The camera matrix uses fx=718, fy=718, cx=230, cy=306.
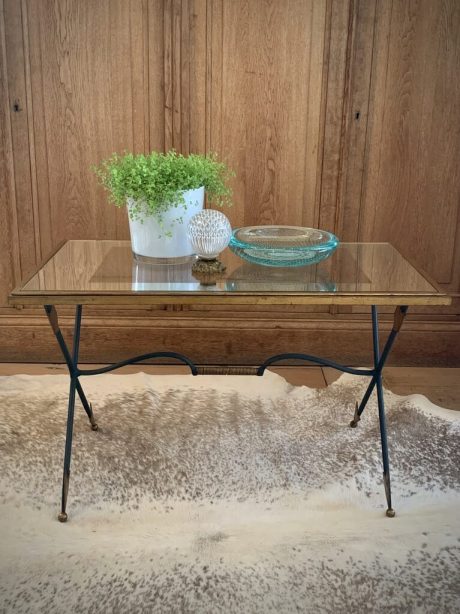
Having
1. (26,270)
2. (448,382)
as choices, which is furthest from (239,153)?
(448,382)

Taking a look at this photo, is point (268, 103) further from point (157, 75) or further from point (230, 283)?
point (230, 283)

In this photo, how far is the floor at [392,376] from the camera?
3.21 m

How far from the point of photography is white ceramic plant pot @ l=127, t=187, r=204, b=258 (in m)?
2.35

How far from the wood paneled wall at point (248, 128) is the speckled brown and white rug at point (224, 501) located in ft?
1.09

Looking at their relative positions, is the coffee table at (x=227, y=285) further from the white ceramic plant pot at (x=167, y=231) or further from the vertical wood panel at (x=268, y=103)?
the vertical wood panel at (x=268, y=103)

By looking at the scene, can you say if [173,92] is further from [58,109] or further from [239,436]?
[239,436]

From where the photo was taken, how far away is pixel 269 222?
334 cm

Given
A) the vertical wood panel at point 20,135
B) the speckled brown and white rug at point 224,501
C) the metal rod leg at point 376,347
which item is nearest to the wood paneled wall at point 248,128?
the vertical wood panel at point 20,135

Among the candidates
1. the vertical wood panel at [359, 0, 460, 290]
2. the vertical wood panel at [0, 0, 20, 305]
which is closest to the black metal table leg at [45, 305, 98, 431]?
the vertical wood panel at [0, 0, 20, 305]

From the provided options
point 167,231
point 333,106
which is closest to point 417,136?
point 333,106

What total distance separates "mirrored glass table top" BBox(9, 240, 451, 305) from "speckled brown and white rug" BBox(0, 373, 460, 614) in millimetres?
699

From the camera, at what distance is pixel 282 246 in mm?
2447

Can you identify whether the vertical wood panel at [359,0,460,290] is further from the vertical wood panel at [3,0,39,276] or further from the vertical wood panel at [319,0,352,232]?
the vertical wood panel at [3,0,39,276]

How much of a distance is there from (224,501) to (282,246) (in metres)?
0.87
